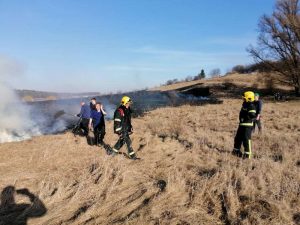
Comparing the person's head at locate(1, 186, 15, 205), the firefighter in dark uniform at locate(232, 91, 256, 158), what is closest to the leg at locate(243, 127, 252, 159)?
the firefighter in dark uniform at locate(232, 91, 256, 158)

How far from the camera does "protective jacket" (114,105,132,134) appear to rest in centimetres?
1132

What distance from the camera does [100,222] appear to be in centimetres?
663

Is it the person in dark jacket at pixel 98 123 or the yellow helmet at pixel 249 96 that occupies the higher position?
the yellow helmet at pixel 249 96

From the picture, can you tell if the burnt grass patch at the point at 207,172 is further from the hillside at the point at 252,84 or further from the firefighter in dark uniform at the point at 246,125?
the hillside at the point at 252,84

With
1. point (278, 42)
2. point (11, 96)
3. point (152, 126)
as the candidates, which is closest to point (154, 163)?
point (152, 126)

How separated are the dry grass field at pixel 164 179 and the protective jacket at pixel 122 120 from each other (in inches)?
34.1

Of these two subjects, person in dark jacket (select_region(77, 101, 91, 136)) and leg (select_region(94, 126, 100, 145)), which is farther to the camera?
person in dark jacket (select_region(77, 101, 91, 136))

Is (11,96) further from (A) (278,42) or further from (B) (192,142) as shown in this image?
(A) (278,42)

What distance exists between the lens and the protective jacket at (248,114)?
11.0 m

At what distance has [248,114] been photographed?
36.1 feet

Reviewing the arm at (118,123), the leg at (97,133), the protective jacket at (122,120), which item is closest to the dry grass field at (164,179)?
the leg at (97,133)

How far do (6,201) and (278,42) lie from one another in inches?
1133

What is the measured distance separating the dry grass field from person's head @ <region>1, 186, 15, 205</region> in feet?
0.44

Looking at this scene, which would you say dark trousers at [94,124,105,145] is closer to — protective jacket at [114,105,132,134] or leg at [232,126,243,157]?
protective jacket at [114,105,132,134]
